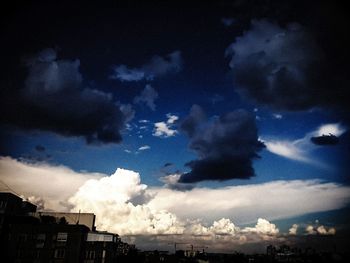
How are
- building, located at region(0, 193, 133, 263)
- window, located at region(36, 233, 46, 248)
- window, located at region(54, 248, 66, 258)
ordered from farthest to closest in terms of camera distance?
window, located at region(54, 248, 66, 258) < window, located at region(36, 233, 46, 248) < building, located at region(0, 193, 133, 263)

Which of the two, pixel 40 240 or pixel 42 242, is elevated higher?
pixel 40 240

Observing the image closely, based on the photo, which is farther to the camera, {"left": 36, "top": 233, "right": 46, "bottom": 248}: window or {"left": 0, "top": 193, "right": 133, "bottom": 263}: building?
{"left": 36, "top": 233, "right": 46, "bottom": 248}: window

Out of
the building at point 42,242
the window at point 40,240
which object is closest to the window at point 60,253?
the building at point 42,242

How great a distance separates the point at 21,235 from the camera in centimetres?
8206

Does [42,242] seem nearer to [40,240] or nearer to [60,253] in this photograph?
[40,240]

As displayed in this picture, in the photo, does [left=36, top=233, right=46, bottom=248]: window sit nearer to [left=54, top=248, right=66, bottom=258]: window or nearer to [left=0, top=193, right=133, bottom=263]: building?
[left=0, top=193, right=133, bottom=263]: building

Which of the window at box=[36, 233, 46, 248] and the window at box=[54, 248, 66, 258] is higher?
the window at box=[36, 233, 46, 248]

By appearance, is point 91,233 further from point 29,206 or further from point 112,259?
point 29,206

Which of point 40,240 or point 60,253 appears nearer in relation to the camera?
point 40,240

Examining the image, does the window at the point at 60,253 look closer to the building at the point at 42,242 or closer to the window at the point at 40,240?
the building at the point at 42,242

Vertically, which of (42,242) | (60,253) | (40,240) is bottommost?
(60,253)

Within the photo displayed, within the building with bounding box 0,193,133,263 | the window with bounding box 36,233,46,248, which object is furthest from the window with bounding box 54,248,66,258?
the window with bounding box 36,233,46,248

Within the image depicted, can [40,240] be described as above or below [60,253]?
above

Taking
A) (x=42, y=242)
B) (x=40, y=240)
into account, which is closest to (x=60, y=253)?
(x=42, y=242)
